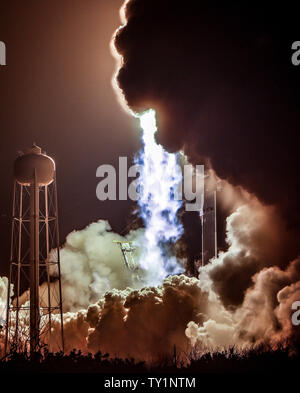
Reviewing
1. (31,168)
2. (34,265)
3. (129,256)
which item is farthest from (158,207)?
(34,265)

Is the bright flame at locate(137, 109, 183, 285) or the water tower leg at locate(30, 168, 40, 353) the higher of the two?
the bright flame at locate(137, 109, 183, 285)

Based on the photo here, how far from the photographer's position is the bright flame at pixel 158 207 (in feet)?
133

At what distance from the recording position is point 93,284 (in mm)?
49531

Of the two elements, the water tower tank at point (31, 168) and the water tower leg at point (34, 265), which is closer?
the water tower leg at point (34, 265)

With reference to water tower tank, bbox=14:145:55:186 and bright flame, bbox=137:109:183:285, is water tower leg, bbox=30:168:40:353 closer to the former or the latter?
water tower tank, bbox=14:145:55:186

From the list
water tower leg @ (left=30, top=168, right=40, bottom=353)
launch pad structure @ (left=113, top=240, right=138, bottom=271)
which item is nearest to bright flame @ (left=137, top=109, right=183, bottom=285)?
launch pad structure @ (left=113, top=240, right=138, bottom=271)

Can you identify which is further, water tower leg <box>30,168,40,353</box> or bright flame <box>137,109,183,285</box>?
bright flame <box>137,109,183,285</box>

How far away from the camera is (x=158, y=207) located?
146 feet

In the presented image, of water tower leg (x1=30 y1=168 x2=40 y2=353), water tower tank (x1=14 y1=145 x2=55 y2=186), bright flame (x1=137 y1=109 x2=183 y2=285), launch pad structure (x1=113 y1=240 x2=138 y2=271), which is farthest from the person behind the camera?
launch pad structure (x1=113 y1=240 x2=138 y2=271)

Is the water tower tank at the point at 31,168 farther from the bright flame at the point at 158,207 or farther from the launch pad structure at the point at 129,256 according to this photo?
the launch pad structure at the point at 129,256

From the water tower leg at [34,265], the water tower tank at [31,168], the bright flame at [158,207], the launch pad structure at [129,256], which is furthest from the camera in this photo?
the launch pad structure at [129,256]

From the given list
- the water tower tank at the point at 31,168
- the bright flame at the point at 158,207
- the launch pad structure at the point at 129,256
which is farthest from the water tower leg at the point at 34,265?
the launch pad structure at the point at 129,256

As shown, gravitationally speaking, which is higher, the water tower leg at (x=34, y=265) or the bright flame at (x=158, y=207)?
the bright flame at (x=158, y=207)

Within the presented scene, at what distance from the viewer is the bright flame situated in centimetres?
4044
